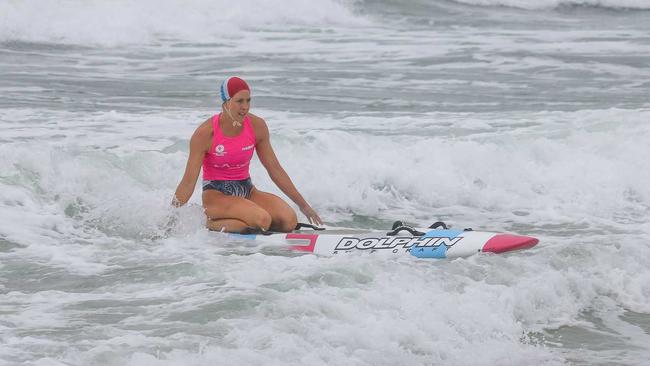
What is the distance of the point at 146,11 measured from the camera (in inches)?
932

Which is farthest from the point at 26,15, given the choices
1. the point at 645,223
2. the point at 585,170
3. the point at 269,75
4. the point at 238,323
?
the point at 238,323

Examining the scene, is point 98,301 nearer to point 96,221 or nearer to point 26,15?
point 96,221

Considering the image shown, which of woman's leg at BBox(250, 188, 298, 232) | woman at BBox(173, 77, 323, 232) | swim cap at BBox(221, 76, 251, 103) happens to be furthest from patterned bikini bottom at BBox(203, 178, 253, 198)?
swim cap at BBox(221, 76, 251, 103)

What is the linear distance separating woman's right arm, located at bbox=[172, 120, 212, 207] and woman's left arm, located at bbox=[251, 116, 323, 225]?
405mm

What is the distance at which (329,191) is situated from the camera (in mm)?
10867

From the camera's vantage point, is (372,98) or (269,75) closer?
(372,98)

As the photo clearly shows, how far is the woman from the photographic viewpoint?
27.2 ft

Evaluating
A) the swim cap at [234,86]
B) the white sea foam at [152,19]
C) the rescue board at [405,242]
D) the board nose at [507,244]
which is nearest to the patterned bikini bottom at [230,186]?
the rescue board at [405,242]

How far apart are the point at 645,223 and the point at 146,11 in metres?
15.3

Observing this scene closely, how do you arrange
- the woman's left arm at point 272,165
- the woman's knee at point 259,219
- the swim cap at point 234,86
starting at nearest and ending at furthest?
the swim cap at point 234,86
the woman's knee at point 259,219
the woman's left arm at point 272,165

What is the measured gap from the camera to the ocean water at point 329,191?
650 cm

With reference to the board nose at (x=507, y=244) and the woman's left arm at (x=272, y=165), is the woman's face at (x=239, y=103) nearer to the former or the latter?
the woman's left arm at (x=272, y=165)

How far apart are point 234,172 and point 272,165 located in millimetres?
315

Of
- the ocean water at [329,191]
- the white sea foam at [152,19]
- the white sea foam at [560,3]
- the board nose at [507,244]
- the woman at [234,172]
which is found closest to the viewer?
the ocean water at [329,191]
